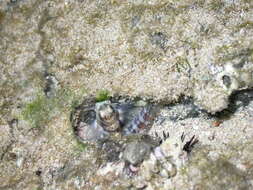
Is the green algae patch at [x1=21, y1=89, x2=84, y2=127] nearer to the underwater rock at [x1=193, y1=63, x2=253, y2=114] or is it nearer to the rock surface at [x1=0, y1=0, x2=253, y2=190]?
the rock surface at [x1=0, y1=0, x2=253, y2=190]

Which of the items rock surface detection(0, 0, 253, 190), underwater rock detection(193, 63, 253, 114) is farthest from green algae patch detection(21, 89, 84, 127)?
underwater rock detection(193, 63, 253, 114)

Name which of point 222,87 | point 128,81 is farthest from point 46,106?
point 222,87

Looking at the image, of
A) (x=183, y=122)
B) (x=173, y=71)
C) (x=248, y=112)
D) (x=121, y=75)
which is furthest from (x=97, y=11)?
(x=248, y=112)

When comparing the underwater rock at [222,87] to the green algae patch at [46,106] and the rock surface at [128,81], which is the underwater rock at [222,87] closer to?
the rock surface at [128,81]

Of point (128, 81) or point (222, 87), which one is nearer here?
point (222, 87)

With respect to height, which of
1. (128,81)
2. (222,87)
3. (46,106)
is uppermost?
→ (128,81)

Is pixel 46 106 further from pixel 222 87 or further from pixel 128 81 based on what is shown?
pixel 222 87

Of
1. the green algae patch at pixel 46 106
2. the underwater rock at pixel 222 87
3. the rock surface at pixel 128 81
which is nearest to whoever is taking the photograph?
the rock surface at pixel 128 81

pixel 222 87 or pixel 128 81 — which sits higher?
pixel 128 81

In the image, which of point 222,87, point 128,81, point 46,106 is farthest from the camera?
point 46,106

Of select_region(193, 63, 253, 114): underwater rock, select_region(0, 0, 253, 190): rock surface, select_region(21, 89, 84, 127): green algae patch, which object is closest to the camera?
select_region(0, 0, 253, 190): rock surface

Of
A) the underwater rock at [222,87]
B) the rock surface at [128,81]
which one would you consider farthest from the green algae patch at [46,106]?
the underwater rock at [222,87]
